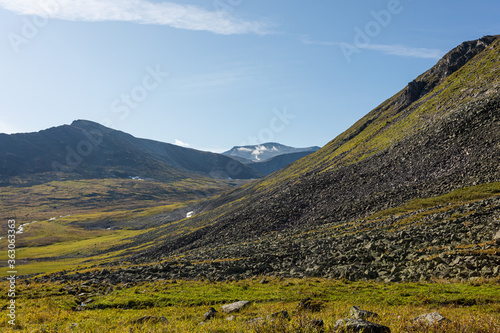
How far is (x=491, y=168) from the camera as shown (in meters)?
45.8

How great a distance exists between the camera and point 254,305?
18094 mm

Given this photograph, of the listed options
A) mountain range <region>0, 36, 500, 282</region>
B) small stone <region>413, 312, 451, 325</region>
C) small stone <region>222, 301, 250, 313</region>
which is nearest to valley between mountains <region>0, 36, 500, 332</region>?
mountain range <region>0, 36, 500, 282</region>

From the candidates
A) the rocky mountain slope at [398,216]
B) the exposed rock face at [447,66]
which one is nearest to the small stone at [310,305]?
the rocky mountain slope at [398,216]

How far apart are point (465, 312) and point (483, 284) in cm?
549

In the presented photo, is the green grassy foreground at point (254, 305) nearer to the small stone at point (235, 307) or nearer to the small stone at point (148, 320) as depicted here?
the small stone at point (148, 320)

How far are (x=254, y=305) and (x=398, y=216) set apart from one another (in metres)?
31.9

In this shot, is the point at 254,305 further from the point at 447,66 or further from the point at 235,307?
the point at 447,66

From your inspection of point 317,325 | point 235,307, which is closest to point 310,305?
point 235,307

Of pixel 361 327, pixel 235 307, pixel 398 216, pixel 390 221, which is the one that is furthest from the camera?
pixel 398 216

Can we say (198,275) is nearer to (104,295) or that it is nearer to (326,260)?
(104,295)

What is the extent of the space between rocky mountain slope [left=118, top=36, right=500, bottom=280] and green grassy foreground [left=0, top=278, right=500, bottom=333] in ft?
12.4

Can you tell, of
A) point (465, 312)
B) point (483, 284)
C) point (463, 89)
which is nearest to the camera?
point (465, 312)

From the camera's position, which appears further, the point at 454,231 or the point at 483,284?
the point at 454,231

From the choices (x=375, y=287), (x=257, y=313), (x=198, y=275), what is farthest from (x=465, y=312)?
(x=198, y=275)
